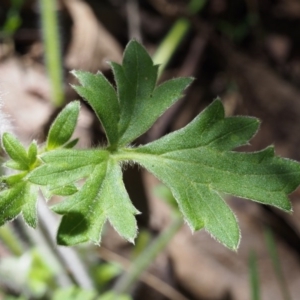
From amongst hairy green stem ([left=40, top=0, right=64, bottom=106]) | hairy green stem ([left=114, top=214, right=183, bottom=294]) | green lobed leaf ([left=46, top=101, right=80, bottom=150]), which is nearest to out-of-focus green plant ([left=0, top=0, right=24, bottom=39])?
hairy green stem ([left=40, top=0, right=64, bottom=106])

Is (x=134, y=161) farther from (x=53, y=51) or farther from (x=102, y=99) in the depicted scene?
(x=53, y=51)

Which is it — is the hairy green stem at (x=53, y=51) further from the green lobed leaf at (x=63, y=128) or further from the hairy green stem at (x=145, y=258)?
the green lobed leaf at (x=63, y=128)

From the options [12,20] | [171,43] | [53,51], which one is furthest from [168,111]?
[12,20]

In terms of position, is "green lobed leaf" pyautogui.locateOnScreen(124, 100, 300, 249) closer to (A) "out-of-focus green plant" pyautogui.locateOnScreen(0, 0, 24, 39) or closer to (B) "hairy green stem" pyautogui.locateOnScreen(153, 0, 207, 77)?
(B) "hairy green stem" pyautogui.locateOnScreen(153, 0, 207, 77)

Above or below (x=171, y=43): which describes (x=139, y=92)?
above

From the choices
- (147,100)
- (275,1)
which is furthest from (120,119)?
(275,1)

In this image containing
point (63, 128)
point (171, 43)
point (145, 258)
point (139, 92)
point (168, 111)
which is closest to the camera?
point (63, 128)

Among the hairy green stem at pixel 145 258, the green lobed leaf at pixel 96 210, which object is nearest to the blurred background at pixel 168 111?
the hairy green stem at pixel 145 258

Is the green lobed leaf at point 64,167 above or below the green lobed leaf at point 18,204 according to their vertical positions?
above
